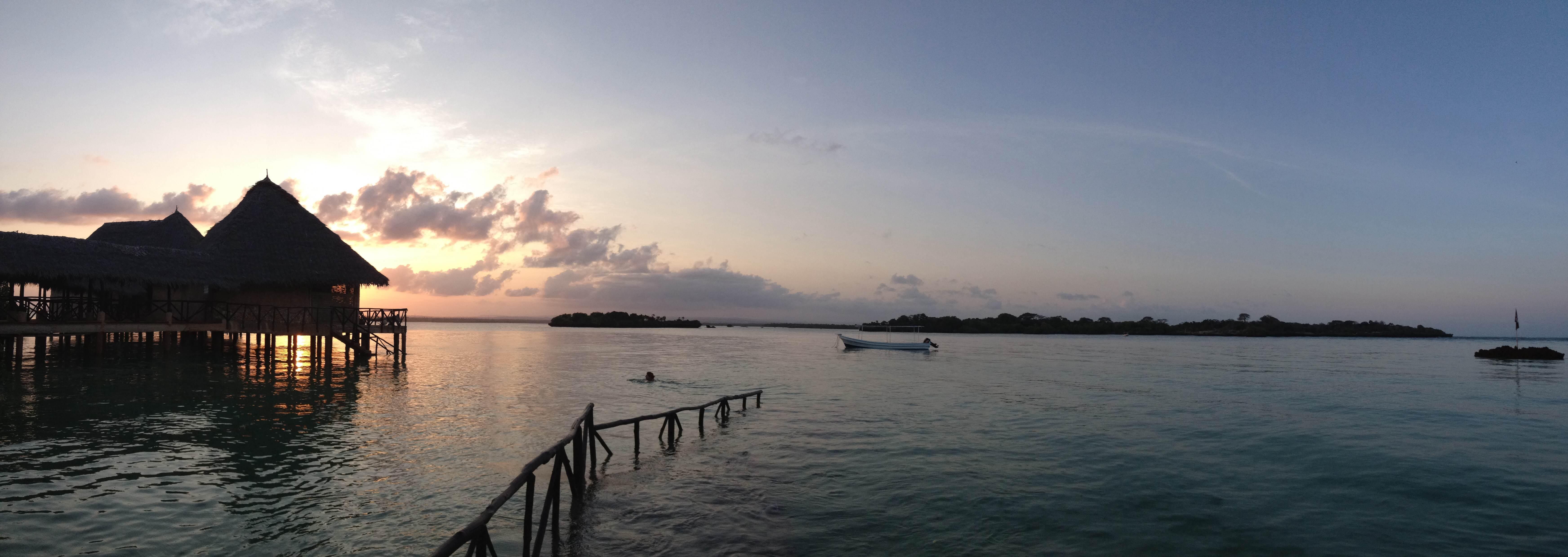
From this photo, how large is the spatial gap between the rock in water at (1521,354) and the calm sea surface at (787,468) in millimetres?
47717

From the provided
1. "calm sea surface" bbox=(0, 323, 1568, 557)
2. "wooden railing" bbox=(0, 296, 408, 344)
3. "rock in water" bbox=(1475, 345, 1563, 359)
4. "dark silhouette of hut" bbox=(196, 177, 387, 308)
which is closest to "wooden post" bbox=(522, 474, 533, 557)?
"calm sea surface" bbox=(0, 323, 1568, 557)

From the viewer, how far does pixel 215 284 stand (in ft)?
93.2

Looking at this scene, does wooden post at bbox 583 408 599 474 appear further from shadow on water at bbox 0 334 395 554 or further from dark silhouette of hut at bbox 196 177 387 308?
dark silhouette of hut at bbox 196 177 387 308

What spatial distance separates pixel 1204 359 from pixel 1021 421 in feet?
179

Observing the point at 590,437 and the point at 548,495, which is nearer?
the point at 548,495

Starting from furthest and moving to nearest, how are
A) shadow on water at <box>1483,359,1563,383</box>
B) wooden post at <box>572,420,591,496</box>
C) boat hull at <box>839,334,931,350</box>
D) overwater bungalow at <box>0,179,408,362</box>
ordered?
1. boat hull at <box>839,334,931,350</box>
2. shadow on water at <box>1483,359,1563,383</box>
3. overwater bungalow at <box>0,179,408,362</box>
4. wooden post at <box>572,420,591,496</box>

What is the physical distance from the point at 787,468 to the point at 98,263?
25986 millimetres

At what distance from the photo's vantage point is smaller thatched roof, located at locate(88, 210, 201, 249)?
126ft

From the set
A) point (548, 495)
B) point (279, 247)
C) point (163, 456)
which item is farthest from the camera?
point (279, 247)

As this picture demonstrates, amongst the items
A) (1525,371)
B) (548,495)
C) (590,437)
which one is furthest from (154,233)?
(1525,371)

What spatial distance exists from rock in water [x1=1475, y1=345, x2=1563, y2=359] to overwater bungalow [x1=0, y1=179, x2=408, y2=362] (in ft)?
302

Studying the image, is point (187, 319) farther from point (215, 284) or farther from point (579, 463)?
point (579, 463)

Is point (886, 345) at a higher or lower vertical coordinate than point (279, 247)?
lower

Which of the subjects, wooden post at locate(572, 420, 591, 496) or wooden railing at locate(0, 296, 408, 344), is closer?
wooden post at locate(572, 420, 591, 496)
